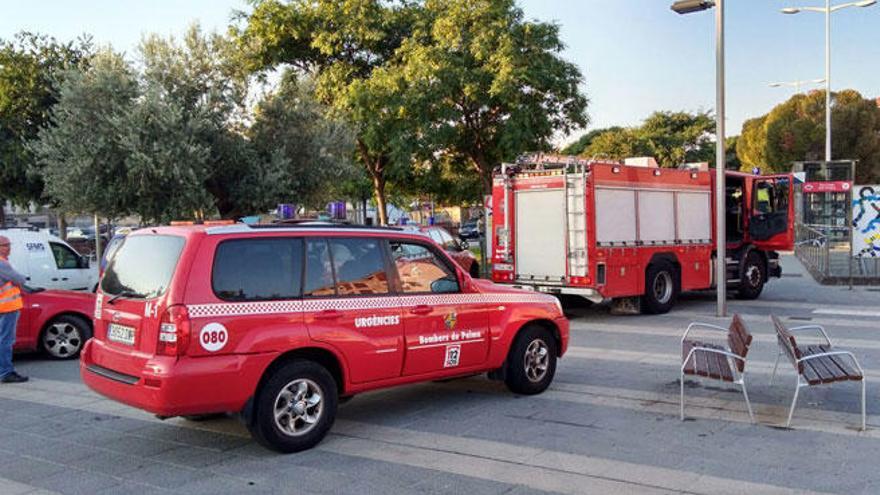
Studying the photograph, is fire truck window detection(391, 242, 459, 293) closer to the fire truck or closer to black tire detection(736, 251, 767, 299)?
the fire truck

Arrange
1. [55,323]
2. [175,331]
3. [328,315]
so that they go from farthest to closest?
[55,323] < [328,315] < [175,331]

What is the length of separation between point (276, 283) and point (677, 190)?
409 inches

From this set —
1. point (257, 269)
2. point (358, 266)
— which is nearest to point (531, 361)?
point (358, 266)

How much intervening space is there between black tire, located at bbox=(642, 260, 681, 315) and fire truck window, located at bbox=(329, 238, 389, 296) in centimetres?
830

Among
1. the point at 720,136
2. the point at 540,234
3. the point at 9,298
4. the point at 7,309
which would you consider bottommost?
the point at 7,309

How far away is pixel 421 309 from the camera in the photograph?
644 cm

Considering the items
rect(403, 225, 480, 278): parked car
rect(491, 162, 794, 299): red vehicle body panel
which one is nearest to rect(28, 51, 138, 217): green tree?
rect(403, 225, 480, 278): parked car

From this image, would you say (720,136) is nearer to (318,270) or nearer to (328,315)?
(318,270)

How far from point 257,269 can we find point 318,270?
0.53m

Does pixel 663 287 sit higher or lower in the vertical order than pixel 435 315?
lower

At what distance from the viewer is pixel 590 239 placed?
40.8 ft

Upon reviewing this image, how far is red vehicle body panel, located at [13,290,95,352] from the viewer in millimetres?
9969

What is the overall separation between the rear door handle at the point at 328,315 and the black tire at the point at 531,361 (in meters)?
2.09

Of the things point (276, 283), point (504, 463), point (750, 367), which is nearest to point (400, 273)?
point (276, 283)
